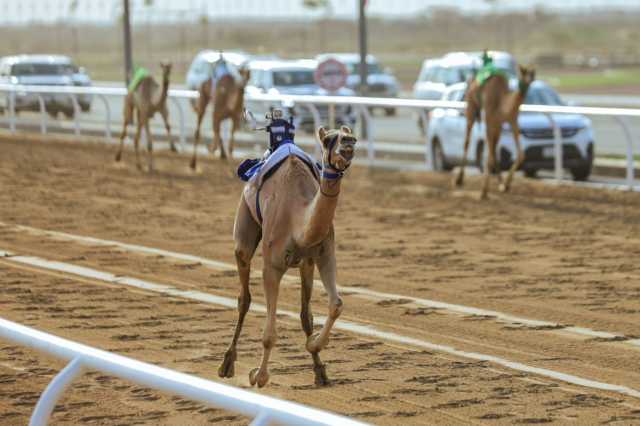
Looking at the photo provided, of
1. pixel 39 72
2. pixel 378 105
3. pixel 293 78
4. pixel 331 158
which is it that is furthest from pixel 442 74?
pixel 331 158

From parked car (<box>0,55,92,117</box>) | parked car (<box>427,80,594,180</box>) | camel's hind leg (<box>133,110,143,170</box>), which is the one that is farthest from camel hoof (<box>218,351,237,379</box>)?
parked car (<box>0,55,92,117</box>)

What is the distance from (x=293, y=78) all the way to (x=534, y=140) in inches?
471

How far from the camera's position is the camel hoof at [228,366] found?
8.12 metres

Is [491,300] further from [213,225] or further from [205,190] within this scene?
[205,190]

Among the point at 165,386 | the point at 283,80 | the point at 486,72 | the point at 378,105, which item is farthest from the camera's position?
the point at 283,80

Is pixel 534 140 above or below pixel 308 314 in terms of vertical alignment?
below

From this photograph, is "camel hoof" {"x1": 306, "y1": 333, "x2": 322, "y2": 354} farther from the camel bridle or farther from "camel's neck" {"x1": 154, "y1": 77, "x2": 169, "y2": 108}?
"camel's neck" {"x1": 154, "y1": 77, "x2": 169, "y2": 108}

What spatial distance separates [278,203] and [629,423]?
210cm

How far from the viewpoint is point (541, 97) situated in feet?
70.8

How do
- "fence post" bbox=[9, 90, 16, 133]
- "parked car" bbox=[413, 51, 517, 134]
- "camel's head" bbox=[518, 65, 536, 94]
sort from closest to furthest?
1. "camel's head" bbox=[518, 65, 536, 94]
2. "fence post" bbox=[9, 90, 16, 133]
3. "parked car" bbox=[413, 51, 517, 134]

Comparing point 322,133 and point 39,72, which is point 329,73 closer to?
point 39,72

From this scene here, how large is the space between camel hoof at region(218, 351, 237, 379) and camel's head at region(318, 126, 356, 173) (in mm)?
1614

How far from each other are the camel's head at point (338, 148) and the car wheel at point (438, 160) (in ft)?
49.5

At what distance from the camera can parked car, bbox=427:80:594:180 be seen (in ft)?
67.5
